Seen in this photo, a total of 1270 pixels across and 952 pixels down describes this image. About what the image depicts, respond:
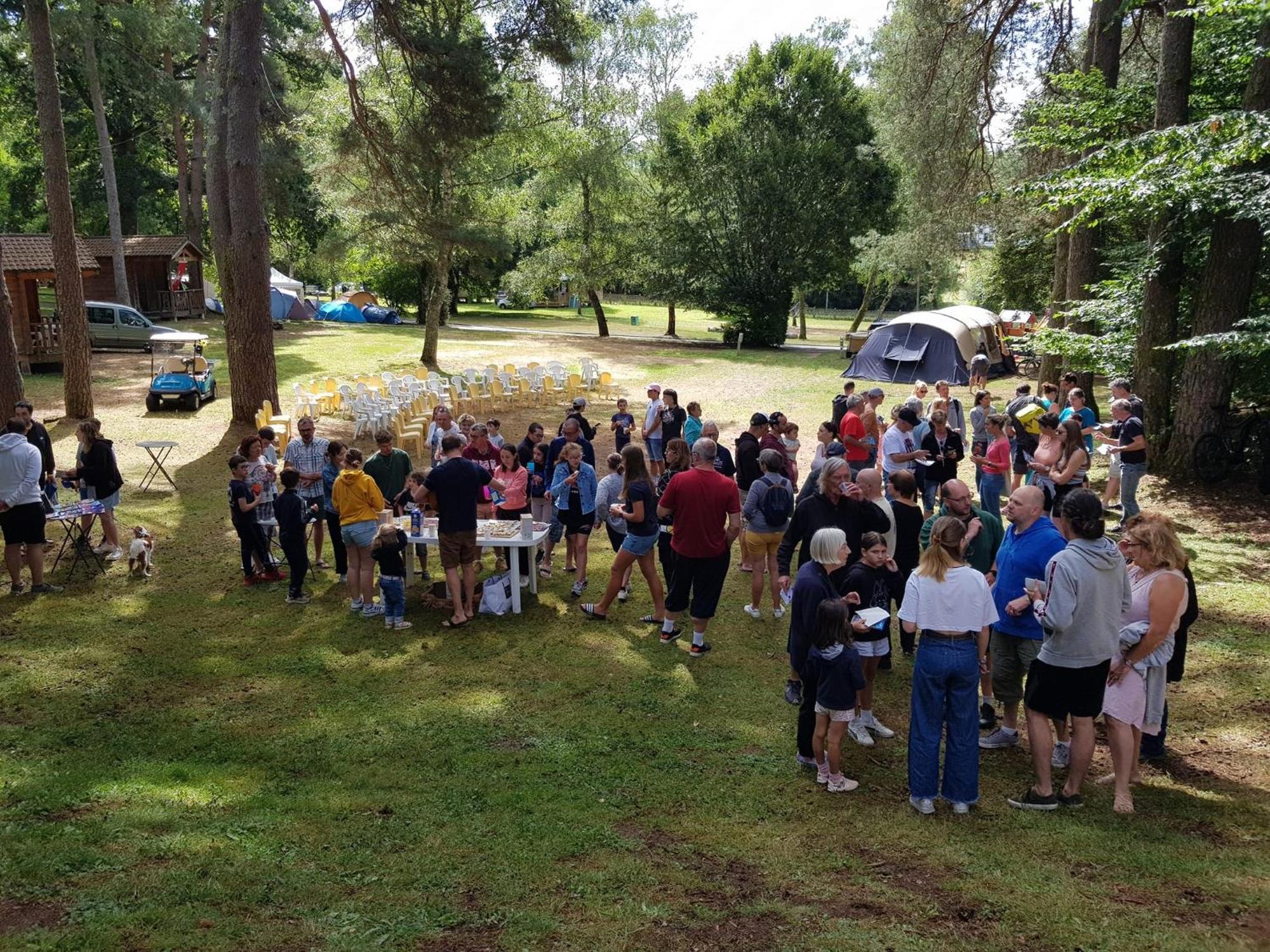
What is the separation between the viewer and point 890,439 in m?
9.70

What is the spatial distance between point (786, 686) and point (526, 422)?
12921 mm

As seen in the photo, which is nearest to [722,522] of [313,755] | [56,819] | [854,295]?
[313,755]

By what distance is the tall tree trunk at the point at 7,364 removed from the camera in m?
12.1

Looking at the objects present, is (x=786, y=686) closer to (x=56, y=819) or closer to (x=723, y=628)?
(x=723, y=628)

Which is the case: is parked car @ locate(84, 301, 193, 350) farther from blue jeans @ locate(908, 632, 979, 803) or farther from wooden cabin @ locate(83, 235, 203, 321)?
blue jeans @ locate(908, 632, 979, 803)

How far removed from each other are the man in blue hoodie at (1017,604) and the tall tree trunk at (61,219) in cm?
1597

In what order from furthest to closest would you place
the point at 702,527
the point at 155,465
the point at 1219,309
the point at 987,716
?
the point at 155,465, the point at 1219,309, the point at 702,527, the point at 987,716

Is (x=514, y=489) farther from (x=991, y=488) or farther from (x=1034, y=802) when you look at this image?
(x=1034, y=802)

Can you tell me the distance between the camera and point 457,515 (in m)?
7.79

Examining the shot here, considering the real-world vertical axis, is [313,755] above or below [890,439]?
below

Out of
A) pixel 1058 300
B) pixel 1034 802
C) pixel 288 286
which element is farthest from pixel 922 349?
pixel 288 286

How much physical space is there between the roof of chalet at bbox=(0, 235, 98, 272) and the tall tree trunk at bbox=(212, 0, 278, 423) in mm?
8416

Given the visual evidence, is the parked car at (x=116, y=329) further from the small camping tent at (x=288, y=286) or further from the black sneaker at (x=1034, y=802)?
the black sneaker at (x=1034, y=802)

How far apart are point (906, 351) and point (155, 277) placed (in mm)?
27047
